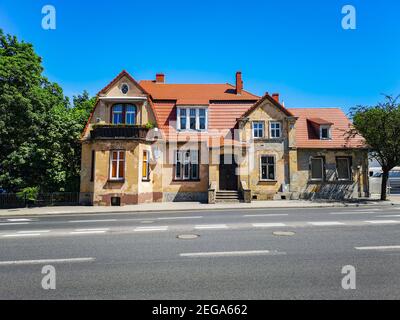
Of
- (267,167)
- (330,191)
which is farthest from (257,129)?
(330,191)

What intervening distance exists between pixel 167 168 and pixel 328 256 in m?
17.6

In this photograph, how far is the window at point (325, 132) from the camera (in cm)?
2441

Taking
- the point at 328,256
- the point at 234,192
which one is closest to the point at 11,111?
the point at 234,192

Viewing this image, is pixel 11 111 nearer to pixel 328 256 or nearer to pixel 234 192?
pixel 234 192

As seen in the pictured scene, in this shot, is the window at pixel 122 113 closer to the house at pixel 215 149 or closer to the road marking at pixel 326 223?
the house at pixel 215 149

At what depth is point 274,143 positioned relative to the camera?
2309 centimetres

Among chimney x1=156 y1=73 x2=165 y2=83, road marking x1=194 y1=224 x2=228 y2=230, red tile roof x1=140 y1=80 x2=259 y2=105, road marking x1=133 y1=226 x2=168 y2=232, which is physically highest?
chimney x1=156 y1=73 x2=165 y2=83

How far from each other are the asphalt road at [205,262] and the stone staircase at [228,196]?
10726 millimetres

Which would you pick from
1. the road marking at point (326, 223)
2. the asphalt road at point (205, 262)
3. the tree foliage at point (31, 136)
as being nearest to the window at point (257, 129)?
the road marking at point (326, 223)

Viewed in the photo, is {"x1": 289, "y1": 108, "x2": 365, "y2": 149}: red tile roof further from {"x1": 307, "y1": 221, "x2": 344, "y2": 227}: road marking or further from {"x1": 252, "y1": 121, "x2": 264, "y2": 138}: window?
{"x1": 307, "y1": 221, "x2": 344, "y2": 227}: road marking

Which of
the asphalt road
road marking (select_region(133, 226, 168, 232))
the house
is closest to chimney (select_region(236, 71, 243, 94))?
the house

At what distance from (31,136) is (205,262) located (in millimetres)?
23919

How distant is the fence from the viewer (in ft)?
69.0

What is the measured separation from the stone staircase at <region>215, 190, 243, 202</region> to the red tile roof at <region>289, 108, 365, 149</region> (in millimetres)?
7318
